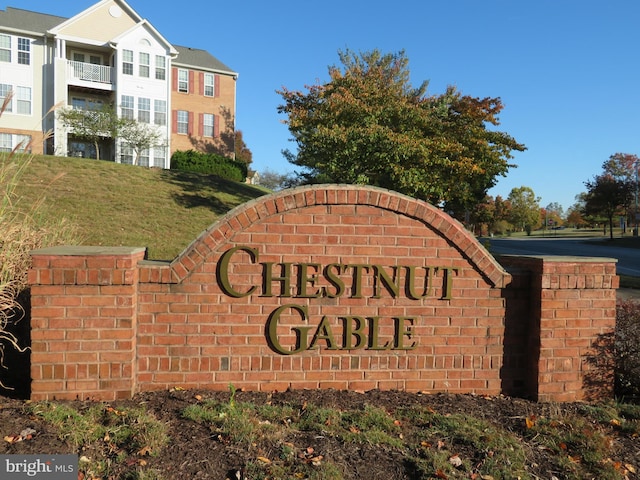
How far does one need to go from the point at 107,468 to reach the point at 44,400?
4.07ft

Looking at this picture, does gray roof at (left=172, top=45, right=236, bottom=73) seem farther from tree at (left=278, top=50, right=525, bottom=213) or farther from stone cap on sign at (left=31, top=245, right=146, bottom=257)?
stone cap on sign at (left=31, top=245, right=146, bottom=257)

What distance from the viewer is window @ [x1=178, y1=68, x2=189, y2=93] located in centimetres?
3091

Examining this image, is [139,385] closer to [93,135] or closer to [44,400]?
[44,400]

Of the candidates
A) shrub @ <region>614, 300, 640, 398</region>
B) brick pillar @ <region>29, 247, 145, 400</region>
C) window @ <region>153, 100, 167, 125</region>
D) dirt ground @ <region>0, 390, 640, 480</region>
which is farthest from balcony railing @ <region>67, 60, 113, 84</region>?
shrub @ <region>614, 300, 640, 398</region>

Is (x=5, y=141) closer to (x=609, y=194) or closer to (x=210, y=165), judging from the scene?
(x=210, y=165)

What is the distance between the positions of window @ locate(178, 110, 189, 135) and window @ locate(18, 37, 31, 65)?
8.63 m

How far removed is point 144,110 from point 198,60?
614 centimetres

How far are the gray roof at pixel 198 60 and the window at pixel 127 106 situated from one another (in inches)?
183

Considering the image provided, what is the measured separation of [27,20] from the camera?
27422mm

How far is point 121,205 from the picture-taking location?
1399 centimetres

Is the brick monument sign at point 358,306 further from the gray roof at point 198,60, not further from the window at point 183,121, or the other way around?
the gray roof at point 198,60

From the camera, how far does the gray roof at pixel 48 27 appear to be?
87.1 ft

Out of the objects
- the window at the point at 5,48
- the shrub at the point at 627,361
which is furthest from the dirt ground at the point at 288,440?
the window at the point at 5,48

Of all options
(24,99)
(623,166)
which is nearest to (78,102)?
(24,99)
